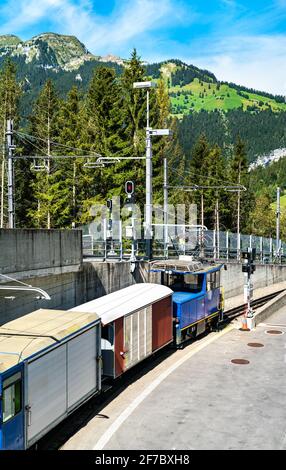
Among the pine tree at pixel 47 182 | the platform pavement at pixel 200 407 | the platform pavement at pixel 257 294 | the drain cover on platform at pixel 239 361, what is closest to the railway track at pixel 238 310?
the platform pavement at pixel 257 294

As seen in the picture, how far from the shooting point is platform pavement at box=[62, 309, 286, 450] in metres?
11.8

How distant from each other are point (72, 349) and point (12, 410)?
254cm

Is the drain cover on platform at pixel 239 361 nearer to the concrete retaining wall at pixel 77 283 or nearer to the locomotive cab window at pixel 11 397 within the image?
the concrete retaining wall at pixel 77 283

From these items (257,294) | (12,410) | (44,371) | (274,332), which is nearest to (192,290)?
(274,332)

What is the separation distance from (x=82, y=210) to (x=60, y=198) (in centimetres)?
252

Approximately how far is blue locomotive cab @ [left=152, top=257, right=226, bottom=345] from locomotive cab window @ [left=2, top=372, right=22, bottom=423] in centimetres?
1080

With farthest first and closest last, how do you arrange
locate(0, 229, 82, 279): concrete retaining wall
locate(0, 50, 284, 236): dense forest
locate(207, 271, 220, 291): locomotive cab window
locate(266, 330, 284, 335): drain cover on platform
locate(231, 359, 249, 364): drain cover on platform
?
locate(0, 50, 284, 236): dense forest, locate(266, 330, 284, 335): drain cover on platform, locate(207, 271, 220, 291): locomotive cab window, locate(231, 359, 249, 364): drain cover on platform, locate(0, 229, 82, 279): concrete retaining wall

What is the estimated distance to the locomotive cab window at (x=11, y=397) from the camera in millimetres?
9328

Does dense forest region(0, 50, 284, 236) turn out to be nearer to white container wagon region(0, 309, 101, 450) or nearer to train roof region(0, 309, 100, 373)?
train roof region(0, 309, 100, 373)

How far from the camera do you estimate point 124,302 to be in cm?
1606

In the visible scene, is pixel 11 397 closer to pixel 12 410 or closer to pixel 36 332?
pixel 12 410

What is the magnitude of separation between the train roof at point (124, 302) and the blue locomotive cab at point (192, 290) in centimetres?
217

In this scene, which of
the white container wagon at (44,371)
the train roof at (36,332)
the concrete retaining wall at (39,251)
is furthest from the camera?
the concrete retaining wall at (39,251)

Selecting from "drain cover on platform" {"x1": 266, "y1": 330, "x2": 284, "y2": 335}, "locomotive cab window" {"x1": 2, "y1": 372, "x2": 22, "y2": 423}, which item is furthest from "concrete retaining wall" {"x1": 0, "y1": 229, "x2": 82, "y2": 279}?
"drain cover on platform" {"x1": 266, "y1": 330, "x2": 284, "y2": 335}
